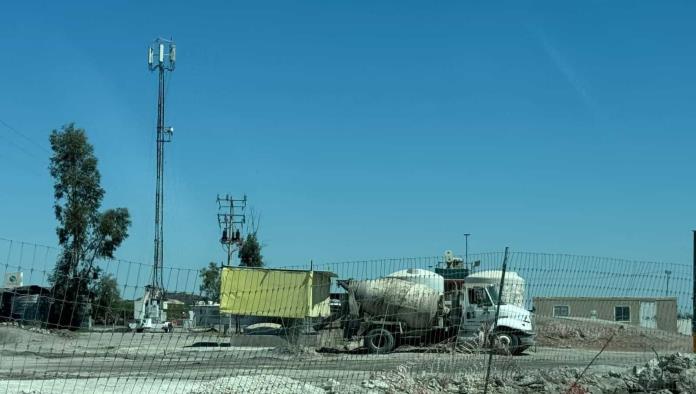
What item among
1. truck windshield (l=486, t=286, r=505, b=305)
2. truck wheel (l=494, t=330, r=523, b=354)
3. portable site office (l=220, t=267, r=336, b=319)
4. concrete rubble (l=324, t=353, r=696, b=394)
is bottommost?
concrete rubble (l=324, t=353, r=696, b=394)

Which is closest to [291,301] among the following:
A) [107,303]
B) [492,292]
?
[107,303]

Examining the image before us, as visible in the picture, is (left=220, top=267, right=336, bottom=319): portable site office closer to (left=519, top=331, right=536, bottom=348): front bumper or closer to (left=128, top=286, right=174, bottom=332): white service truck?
(left=128, top=286, right=174, bottom=332): white service truck

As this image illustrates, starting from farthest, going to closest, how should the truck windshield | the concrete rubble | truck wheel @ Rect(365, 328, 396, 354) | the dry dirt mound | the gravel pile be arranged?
the truck windshield
truck wheel @ Rect(365, 328, 396, 354)
the dry dirt mound
the concrete rubble
the gravel pile

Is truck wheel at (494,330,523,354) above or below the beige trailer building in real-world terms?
below

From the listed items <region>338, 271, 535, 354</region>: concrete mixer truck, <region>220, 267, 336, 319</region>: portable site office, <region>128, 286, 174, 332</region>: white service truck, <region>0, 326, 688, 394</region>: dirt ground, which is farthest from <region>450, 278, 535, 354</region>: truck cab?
<region>128, 286, 174, 332</region>: white service truck

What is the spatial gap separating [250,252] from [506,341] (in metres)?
43.1

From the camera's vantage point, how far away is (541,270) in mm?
11430

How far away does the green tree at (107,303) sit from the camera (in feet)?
33.1

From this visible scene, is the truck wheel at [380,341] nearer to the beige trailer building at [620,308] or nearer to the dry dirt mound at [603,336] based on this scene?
the dry dirt mound at [603,336]

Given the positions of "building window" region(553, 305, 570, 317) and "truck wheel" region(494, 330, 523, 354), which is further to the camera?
"truck wheel" region(494, 330, 523, 354)

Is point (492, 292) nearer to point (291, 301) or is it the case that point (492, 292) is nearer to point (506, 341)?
point (506, 341)

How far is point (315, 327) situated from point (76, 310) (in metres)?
9.14

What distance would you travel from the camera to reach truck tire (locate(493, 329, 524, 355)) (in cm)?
1455

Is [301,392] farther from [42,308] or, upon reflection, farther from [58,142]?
[58,142]
